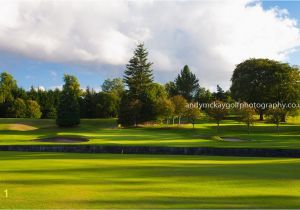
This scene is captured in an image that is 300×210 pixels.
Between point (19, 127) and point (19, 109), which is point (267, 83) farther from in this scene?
point (19, 109)

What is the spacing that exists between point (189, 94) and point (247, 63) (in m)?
27.7

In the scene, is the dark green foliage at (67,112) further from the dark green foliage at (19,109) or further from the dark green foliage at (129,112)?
the dark green foliage at (19,109)

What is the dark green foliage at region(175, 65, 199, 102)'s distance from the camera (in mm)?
111438

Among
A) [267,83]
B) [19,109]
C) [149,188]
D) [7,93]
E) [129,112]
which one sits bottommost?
[149,188]

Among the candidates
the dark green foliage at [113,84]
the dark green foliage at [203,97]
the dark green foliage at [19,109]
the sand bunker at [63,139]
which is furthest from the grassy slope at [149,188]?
the dark green foliage at [113,84]

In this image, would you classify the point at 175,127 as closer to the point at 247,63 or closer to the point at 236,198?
the point at 247,63

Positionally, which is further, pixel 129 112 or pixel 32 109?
pixel 32 109

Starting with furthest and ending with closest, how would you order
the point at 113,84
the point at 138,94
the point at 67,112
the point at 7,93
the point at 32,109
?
the point at 113,84 → the point at 7,93 → the point at 32,109 → the point at 138,94 → the point at 67,112

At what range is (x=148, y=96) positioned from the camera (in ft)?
243

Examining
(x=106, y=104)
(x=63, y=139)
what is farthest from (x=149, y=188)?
(x=106, y=104)

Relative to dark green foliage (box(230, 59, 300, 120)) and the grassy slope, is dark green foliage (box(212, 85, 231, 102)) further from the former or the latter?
the grassy slope

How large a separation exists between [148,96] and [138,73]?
45.5 ft

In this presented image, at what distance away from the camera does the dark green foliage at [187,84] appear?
11144 centimetres

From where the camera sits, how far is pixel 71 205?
35.1 feet
